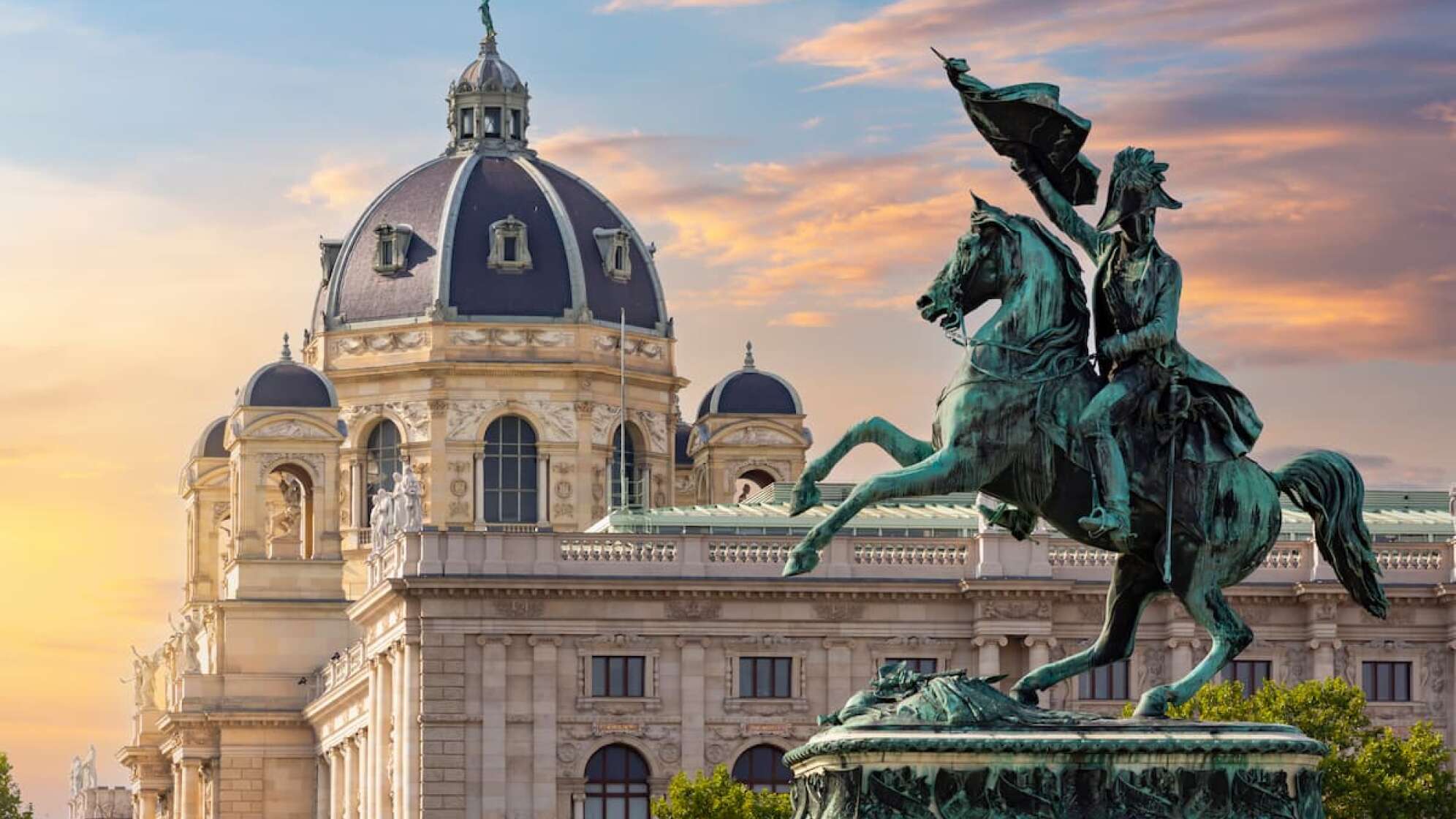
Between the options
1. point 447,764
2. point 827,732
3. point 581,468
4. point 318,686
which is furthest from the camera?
point 581,468

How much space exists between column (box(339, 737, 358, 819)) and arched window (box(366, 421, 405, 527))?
19.6 meters

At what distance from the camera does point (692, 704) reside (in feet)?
359

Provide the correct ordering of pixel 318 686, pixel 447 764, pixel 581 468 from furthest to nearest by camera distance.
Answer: pixel 581 468 < pixel 318 686 < pixel 447 764

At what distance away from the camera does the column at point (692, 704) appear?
10931 cm

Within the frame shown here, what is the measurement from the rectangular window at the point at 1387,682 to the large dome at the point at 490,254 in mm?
43569

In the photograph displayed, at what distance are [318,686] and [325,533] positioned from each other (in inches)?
201

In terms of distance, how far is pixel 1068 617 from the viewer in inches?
4318

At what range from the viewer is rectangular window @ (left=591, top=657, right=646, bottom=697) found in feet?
358

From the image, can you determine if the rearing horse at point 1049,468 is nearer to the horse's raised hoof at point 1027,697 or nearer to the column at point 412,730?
the horse's raised hoof at point 1027,697

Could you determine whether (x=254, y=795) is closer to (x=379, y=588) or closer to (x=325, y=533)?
(x=325, y=533)

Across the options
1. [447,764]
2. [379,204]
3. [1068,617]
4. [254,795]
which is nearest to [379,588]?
[447,764]

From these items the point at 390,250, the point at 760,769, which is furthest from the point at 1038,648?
the point at 390,250

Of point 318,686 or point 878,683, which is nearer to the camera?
point 878,683

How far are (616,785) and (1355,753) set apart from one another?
2568 centimetres
